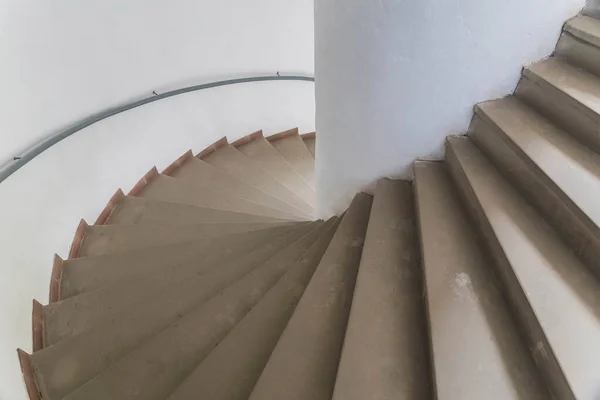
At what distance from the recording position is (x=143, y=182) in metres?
2.96

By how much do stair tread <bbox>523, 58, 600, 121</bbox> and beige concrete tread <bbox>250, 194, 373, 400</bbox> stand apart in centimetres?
84

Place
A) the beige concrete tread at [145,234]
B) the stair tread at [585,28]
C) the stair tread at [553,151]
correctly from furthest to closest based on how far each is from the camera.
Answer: the beige concrete tread at [145,234] → the stair tread at [585,28] → the stair tread at [553,151]

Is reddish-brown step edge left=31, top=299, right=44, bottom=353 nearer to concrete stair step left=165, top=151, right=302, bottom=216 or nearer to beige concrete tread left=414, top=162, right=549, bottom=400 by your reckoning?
concrete stair step left=165, top=151, right=302, bottom=216

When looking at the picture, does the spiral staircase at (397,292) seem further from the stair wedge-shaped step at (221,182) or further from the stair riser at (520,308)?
the stair wedge-shaped step at (221,182)

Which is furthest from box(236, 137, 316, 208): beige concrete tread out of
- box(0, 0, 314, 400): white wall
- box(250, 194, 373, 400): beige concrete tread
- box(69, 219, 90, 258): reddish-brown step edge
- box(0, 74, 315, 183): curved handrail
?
box(250, 194, 373, 400): beige concrete tread

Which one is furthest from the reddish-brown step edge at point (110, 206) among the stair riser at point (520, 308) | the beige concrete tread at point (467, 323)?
the stair riser at point (520, 308)

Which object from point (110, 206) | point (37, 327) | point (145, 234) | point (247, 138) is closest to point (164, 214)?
point (145, 234)

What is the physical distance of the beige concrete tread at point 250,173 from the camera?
10.0 ft

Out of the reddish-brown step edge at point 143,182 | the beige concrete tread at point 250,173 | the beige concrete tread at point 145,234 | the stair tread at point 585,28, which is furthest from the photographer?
the beige concrete tread at point 250,173

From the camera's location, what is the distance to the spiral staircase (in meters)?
1.01

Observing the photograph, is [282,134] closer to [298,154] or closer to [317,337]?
[298,154]

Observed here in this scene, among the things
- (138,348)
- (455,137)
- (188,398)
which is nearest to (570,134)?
(455,137)

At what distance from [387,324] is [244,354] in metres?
0.48

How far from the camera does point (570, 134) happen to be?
4.48 ft
